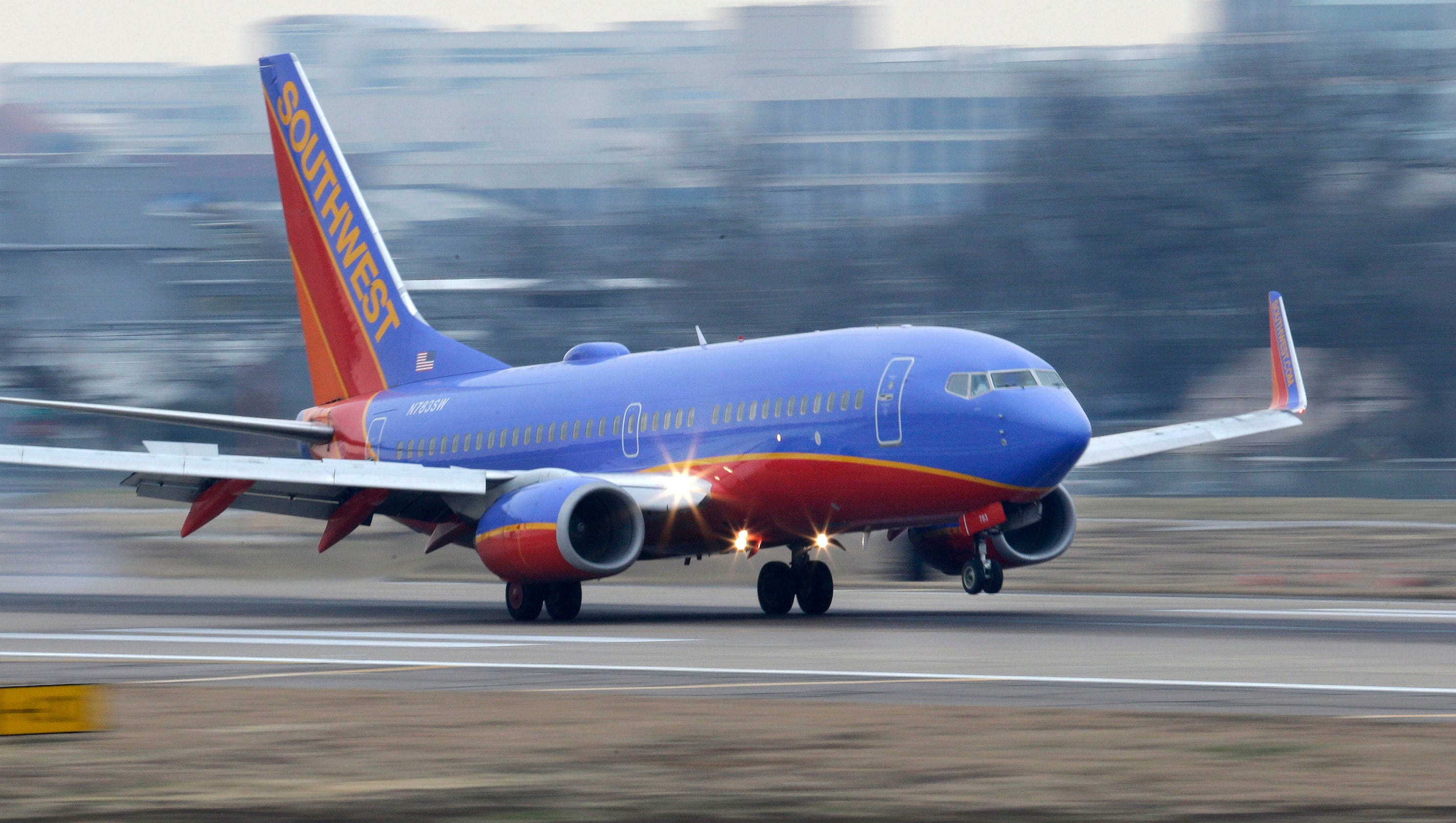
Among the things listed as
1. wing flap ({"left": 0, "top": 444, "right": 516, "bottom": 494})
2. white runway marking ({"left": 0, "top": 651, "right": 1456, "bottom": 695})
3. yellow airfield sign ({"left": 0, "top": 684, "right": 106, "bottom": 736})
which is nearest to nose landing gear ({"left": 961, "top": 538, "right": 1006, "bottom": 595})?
wing flap ({"left": 0, "top": 444, "right": 516, "bottom": 494})

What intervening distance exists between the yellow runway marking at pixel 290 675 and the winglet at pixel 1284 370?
15.3 m

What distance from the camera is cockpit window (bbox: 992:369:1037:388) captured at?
2292cm

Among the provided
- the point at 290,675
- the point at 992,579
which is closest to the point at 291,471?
the point at 290,675

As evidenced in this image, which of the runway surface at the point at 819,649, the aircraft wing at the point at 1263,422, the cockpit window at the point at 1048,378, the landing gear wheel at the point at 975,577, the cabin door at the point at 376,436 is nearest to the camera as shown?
the runway surface at the point at 819,649

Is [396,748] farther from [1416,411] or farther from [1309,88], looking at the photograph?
[1309,88]

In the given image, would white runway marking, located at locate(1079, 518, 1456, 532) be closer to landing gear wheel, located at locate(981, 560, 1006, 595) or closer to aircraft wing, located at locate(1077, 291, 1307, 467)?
aircraft wing, located at locate(1077, 291, 1307, 467)

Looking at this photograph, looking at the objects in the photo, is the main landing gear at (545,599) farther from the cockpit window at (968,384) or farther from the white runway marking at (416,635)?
the cockpit window at (968,384)

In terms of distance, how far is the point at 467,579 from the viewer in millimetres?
37969

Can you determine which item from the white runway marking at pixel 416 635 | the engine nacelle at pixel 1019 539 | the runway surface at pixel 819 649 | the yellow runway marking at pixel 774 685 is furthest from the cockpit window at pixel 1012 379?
the yellow runway marking at pixel 774 685

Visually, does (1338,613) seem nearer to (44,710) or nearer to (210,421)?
(210,421)

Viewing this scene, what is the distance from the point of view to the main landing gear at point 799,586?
26000mm

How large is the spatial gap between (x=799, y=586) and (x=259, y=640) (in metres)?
8.04

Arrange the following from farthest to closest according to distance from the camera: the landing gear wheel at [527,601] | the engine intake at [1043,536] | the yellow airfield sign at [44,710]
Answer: the landing gear wheel at [527,601]
the engine intake at [1043,536]
the yellow airfield sign at [44,710]

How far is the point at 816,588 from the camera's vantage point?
26.0 metres
